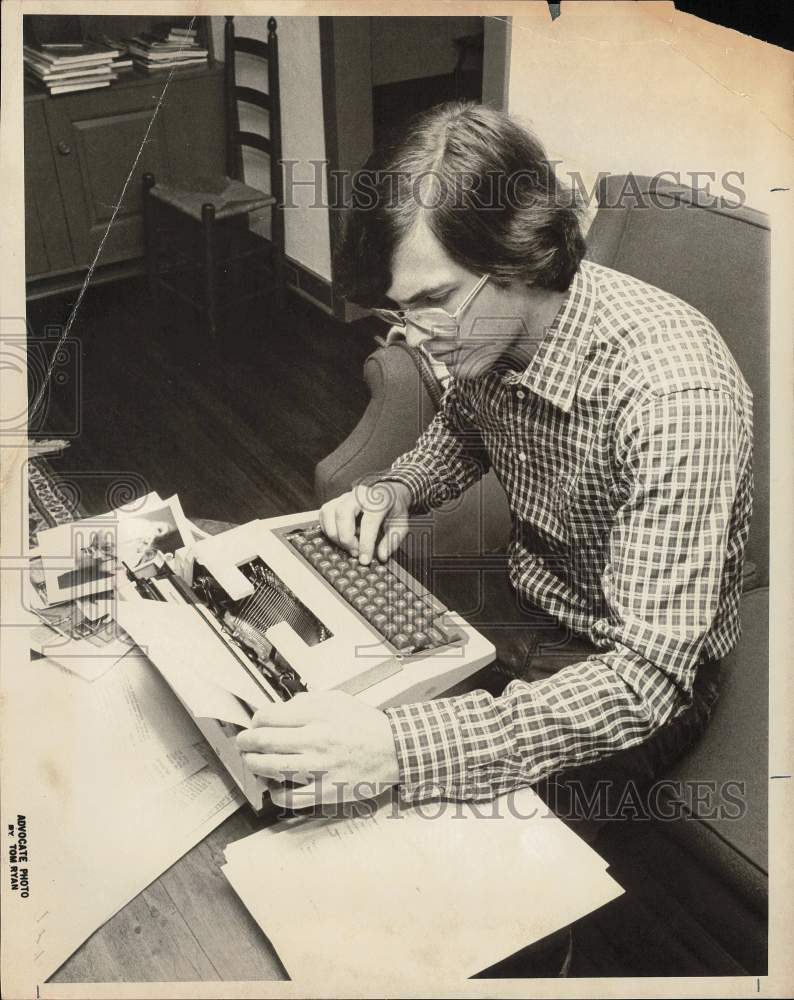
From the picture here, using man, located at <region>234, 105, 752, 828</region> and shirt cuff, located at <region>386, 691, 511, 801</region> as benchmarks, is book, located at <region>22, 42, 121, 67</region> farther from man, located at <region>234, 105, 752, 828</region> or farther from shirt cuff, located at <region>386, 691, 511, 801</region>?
shirt cuff, located at <region>386, 691, 511, 801</region>

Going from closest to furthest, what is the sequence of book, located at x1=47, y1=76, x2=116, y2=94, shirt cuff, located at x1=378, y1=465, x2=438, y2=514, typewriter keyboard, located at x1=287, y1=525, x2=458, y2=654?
typewriter keyboard, located at x1=287, y1=525, x2=458, y2=654 < book, located at x1=47, y1=76, x2=116, y2=94 < shirt cuff, located at x1=378, y1=465, x2=438, y2=514

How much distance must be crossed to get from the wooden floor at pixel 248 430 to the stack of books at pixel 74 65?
0.28 meters

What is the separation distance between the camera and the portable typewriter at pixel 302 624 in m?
0.82

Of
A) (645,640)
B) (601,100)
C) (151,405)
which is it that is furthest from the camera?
(151,405)

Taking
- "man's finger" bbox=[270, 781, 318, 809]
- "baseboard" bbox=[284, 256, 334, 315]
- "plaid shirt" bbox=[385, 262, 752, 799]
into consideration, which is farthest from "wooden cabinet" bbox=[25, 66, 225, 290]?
"man's finger" bbox=[270, 781, 318, 809]

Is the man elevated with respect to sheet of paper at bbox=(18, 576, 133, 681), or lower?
elevated

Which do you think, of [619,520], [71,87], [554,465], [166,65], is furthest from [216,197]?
[619,520]

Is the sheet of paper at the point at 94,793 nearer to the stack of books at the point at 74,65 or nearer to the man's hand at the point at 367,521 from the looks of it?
the man's hand at the point at 367,521

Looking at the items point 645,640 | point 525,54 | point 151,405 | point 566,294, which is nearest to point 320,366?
point 151,405

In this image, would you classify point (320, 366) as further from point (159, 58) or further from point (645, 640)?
point (645, 640)

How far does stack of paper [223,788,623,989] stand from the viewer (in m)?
0.77

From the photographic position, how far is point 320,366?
3.70ft

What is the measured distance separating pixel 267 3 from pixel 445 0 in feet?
0.68

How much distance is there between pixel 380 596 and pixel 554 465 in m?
0.33
